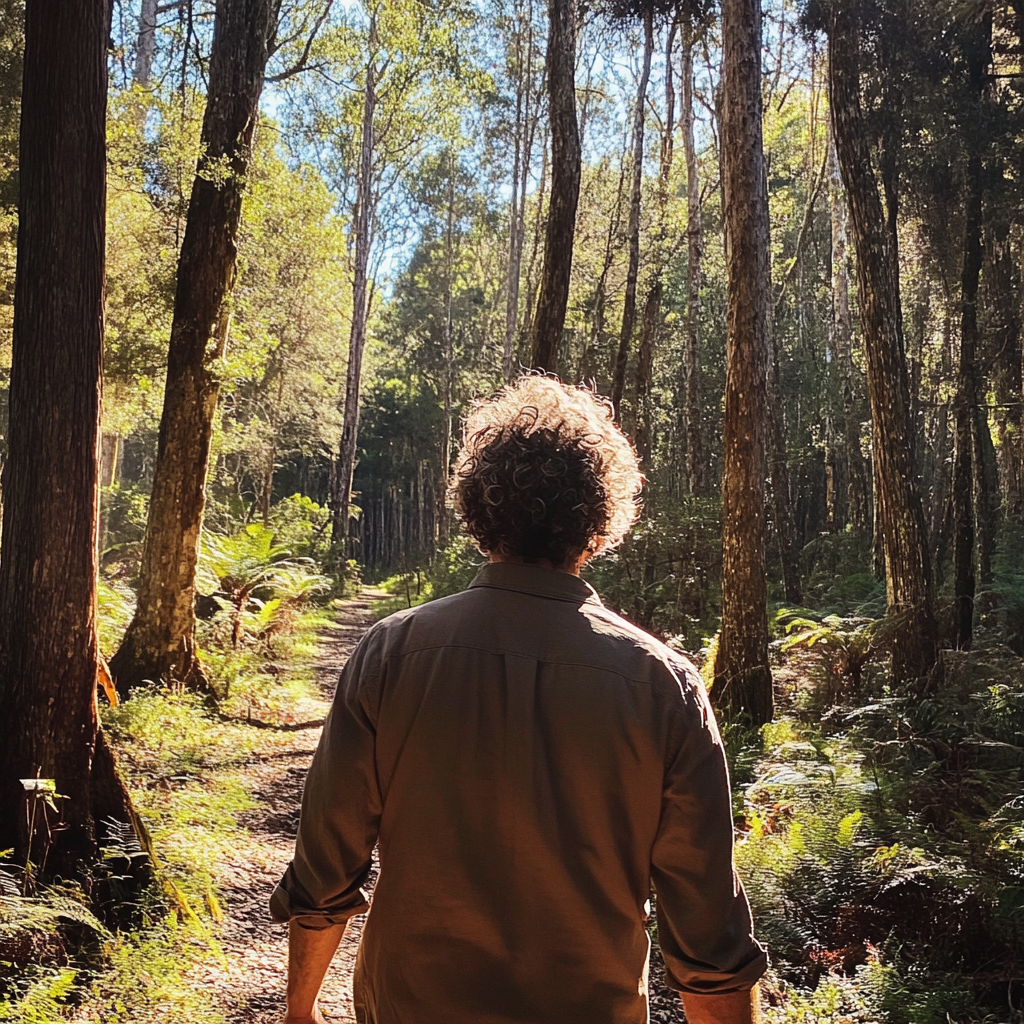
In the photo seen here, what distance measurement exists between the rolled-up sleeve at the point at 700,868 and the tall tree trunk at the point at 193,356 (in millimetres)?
7080

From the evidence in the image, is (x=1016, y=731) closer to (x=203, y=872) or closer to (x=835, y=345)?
(x=203, y=872)

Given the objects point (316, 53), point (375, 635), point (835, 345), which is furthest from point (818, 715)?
point (835, 345)

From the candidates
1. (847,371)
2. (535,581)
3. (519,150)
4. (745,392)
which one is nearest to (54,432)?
(535,581)

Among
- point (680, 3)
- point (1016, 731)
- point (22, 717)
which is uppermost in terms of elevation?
point (680, 3)

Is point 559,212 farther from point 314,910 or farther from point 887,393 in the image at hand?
point 314,910

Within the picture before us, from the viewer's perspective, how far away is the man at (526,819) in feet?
5.06

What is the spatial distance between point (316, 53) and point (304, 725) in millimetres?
9524

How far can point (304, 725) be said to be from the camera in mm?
8477

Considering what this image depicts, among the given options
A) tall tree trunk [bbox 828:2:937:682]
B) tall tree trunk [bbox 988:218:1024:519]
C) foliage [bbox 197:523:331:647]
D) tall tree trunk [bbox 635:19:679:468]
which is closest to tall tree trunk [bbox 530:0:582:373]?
tall tree trunk [bbox 828:2:937:682]

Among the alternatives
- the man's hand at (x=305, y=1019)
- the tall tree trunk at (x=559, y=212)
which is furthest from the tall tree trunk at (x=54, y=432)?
the tall tree trunk at (x=559, y=212)

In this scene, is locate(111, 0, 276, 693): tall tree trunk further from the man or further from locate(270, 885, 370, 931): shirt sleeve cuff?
the man

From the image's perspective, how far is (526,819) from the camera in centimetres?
154

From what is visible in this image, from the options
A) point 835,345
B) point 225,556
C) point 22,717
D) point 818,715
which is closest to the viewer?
point 22,717

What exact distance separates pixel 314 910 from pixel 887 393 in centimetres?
853
